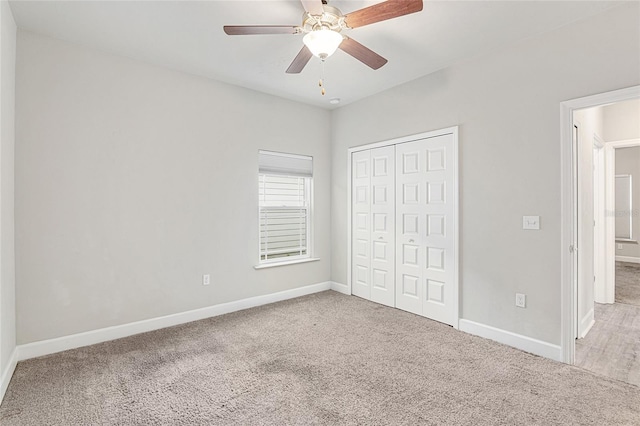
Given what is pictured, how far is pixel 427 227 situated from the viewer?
3.68m

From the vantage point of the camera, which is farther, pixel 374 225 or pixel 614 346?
pixel 374 225

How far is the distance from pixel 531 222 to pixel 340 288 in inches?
109

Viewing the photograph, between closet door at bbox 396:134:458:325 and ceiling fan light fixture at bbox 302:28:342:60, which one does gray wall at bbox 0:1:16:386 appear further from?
closet door at bbox 396:134:458:325

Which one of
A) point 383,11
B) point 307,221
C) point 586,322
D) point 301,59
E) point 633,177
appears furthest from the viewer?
point 633,177

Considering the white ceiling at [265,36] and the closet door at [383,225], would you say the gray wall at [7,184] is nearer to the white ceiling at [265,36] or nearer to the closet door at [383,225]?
the white ceiling at [265,36]

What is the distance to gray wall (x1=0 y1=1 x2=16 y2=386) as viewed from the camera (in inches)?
88.4

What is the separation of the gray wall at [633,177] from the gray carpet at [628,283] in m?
0.29

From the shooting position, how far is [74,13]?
8.14ft

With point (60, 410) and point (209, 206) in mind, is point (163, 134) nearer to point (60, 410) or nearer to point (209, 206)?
point (209, 206)

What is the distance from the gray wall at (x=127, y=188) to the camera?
2762mm

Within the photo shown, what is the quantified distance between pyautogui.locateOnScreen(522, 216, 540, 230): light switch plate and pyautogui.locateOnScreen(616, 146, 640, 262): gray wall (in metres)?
5.32

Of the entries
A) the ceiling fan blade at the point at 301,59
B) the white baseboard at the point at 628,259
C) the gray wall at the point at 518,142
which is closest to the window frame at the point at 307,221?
the ceiling fan blade at the point at 301,59

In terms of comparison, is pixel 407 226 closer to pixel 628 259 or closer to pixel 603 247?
pixel 603 247

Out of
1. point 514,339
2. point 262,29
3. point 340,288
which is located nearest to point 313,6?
point 262,29
